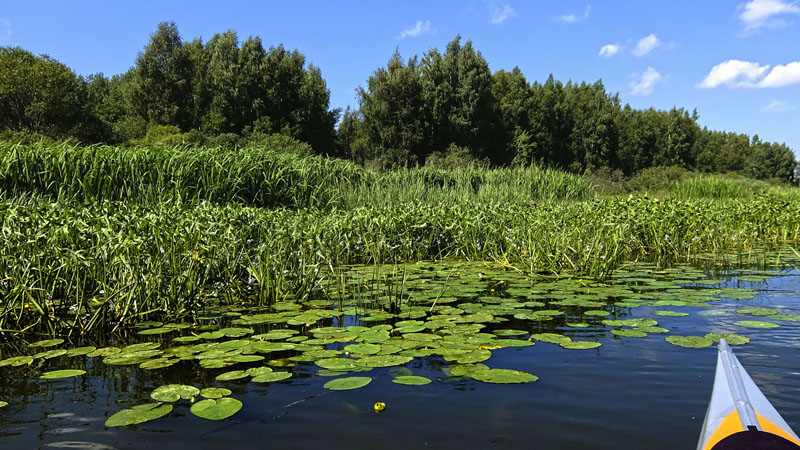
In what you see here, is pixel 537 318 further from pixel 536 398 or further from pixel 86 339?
pixel 86 339

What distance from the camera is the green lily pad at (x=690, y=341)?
3420 mm

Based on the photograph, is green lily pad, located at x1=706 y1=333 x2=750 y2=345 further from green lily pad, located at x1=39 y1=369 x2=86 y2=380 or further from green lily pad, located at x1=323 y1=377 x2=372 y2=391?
green lily pad, located at x1=39 y1=369 x2=86 y2=380

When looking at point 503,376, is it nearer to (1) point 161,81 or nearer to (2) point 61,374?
(2) point 61,374

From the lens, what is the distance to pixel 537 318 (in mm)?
4203

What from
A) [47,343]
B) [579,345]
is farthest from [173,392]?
[579,345]

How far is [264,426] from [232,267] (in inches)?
99.2

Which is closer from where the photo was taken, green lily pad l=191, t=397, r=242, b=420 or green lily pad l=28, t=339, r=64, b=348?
green lily pad l=191, t=397, r=242, b=420

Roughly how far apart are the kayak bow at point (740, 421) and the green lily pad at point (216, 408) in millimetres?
1953

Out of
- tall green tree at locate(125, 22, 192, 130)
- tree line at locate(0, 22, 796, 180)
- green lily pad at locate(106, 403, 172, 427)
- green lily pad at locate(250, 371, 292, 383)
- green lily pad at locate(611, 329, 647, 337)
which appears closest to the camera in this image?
green lily pad at locate(106, 403, 172, 427)

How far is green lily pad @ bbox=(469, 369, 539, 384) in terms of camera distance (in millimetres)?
2820

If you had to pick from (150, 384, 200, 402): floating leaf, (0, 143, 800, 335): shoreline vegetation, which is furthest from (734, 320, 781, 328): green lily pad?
(150, 384, 200, 402): floating leaf

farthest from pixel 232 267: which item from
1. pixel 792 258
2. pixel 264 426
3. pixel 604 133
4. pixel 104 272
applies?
pixel 604 133

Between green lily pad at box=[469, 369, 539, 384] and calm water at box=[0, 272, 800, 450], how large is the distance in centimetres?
4

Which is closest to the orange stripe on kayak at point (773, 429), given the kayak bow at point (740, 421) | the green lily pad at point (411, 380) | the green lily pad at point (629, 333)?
the kayak bow at point (740, 421)
